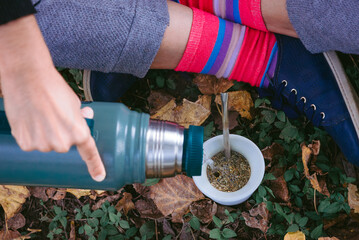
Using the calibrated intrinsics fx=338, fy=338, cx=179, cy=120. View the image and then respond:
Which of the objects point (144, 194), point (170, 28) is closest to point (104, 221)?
point (144, 194)

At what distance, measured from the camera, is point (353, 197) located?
46.3 inches

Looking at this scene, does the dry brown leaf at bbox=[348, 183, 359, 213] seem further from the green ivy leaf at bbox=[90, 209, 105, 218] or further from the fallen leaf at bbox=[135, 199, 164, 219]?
the green ivy leaf at bbox=[90, 209, 105, 218]

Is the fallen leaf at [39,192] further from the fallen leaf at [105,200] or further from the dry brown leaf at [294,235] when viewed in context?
the dry brown leaf at [294,235]

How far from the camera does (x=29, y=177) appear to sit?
865 mm

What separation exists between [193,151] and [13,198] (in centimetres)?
90

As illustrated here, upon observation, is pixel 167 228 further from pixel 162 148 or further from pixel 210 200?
pixel 162 148

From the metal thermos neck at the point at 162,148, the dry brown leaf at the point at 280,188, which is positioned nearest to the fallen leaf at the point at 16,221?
the metal thermos neck at the point at 162,148

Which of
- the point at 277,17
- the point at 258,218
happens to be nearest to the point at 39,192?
the point at 258,218

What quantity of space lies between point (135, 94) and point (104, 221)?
0.53 m

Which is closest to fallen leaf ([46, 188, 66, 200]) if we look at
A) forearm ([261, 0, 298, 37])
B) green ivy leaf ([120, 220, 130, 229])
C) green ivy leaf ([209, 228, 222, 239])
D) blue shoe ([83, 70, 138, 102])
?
green ivy leaf ([120, 220, 130, 229])

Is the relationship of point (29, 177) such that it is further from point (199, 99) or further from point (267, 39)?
point (267, 39)

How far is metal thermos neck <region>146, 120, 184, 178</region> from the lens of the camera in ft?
2.80

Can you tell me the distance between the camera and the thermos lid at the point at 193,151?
89 cm

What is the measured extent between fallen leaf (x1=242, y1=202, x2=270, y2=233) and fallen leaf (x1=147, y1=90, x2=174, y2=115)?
540 millimetres
